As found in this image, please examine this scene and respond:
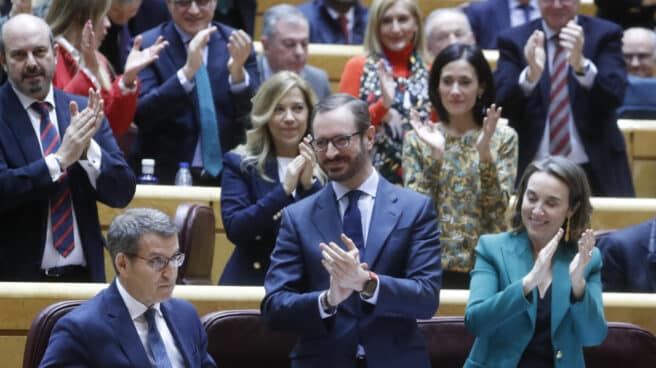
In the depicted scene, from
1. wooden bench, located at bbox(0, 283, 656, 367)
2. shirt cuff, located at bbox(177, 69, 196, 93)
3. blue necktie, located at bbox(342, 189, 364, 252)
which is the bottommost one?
wooden bench, located at bbox(0, 283, 656, 367)

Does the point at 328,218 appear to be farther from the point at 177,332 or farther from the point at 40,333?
the point at 40,333

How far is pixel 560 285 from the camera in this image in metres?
4.15

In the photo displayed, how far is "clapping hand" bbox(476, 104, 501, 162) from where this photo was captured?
5090 millimetres

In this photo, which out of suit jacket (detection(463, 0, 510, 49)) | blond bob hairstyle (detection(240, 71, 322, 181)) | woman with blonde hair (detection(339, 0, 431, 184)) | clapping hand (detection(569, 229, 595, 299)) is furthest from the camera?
suit jacket (detection(463, 0, 510, 49))

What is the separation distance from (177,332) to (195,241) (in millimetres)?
1037

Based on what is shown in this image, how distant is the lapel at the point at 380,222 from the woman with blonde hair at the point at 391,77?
1.67m

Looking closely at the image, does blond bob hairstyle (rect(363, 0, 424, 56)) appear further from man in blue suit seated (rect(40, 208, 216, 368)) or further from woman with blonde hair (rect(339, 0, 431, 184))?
man in blue suit seated (rect(40, 208, 216, 368))

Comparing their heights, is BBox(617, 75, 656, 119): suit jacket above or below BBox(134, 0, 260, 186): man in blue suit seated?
below

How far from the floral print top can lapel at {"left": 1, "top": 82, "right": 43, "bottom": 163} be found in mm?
1333

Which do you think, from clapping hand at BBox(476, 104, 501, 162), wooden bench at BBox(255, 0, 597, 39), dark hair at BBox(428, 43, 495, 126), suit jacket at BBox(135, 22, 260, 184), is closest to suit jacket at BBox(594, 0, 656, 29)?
wooden bench at BBox(255, 0, 597, 39)

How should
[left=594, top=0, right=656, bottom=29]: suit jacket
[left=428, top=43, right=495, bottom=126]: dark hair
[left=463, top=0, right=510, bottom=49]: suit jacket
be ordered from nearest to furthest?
[left=428, top=43, right=495, bottom=126]: dark hair, [left=463, top=0, right=510, bottom=49]: suit jacket, [left=594, top=0, right=656, bottom=29]: suit jacket

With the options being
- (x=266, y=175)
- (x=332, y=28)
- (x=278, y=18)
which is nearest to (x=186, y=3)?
(x=278, y=18)

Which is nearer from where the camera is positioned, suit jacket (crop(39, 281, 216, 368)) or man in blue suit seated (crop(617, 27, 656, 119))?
suit jacket (crop(39, 281, 216, 368))

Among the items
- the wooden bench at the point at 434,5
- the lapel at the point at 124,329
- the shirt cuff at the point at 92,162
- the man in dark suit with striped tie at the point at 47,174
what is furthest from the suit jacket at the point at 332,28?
the lapel at the point at 124,329
